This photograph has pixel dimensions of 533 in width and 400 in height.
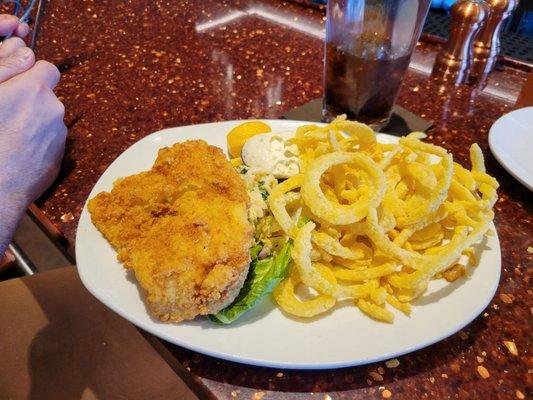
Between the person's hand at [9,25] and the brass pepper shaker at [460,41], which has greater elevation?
the person's hand at [9,25]

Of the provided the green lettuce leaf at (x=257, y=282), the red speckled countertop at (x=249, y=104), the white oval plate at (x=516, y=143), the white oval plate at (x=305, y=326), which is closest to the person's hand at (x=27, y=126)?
the red speckled countertop at (x=249, y=104)

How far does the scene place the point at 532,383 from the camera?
0.81 meters

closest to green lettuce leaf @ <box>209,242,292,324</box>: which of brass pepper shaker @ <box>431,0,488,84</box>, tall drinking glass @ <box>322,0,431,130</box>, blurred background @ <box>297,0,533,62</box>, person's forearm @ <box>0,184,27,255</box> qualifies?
person's forearm @ <box>0,184,27,255</box>

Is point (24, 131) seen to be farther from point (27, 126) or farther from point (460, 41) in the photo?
point (460, 41)

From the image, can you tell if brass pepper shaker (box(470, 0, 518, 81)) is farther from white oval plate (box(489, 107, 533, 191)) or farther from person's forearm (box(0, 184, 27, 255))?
person's forearm (box(0, 184, 27, 255))

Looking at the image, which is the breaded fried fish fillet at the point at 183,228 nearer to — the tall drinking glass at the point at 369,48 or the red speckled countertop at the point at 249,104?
the red speckled countertop at the point at 249,104

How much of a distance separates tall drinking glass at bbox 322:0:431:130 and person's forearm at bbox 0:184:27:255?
3.01 ft

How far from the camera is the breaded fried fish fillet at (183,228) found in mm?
765

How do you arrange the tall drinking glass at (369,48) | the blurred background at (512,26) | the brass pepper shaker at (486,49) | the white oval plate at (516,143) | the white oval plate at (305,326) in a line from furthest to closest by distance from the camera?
1. the blurred background at (512,26)
2. the brass pepper shaker at (486,49)
3. the tall drinking glass at (369,48)
4. the white oval plate at (516,143)
5. the white oval plate at (305,326)

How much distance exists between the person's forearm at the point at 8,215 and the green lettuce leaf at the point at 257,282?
492 millimetres

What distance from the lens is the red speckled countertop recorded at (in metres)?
0.81

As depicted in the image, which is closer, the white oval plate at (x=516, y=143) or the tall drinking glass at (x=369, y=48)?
the white oval plate at (x=516, y=143)

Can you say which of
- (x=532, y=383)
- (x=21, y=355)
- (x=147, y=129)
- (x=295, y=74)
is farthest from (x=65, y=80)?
(x=532, y=383)

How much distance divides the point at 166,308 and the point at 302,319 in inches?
9.4
